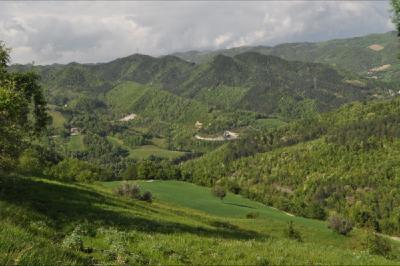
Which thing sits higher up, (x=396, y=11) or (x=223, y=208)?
(x=396, y=11)

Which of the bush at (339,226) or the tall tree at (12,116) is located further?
the bush at (339,226)

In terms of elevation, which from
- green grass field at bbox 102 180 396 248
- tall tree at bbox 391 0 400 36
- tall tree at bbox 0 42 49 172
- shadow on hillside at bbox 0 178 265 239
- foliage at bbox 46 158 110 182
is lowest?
green grass field at bbox 102 180 396 248

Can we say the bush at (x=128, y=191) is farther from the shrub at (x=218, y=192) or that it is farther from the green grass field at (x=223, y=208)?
the shrub at (x=218, y=192)

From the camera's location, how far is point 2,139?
30.1 m

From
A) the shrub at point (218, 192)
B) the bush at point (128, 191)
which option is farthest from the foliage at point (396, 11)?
the shrub at point (218, 192)

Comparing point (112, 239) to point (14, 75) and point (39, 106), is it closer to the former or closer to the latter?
point (14, 75)

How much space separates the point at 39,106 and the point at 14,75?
20.2ft

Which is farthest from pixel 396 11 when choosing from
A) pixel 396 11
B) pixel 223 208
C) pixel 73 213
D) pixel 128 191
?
pixel 223 208

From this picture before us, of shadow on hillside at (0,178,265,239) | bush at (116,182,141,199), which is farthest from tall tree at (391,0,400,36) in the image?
bush at (116,182,141,199)

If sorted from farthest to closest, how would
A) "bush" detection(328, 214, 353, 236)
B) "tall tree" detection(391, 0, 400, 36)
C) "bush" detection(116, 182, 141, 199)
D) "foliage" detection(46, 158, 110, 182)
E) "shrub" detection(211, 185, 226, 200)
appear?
1. "shrub" detection(211, 185, 226, 200)
2. "foliage" detection(46, 158, 110, 182)
3. "bush" detection(328, 214, 353, 236)
4. "bush" detection(116, 182, 141, 199)
5. "tall tree" detection(391, 0, 400, 36)

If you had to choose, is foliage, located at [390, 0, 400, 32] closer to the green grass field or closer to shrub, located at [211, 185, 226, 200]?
the green grass field

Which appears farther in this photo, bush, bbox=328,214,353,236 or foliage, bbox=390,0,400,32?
bush, bbox=328,214,353,236

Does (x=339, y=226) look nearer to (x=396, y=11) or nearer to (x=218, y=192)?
(x=218, y=192)

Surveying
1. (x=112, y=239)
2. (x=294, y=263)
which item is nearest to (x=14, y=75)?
(x=112, y=239)
